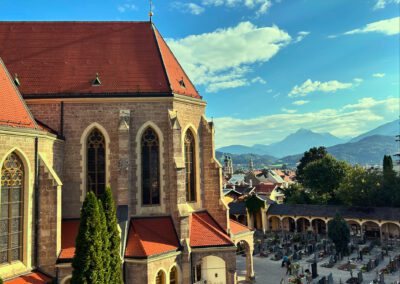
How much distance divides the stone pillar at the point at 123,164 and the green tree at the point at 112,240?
2.70m

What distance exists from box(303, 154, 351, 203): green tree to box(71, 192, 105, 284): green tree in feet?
153

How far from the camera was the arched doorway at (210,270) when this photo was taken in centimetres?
2148

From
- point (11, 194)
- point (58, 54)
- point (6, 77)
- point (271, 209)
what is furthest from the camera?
point (271, 209)

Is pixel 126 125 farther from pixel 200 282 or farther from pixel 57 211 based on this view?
pixel 200 282

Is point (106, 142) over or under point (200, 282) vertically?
over

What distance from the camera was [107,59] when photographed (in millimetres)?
22578

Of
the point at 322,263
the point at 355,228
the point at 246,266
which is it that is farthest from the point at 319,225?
the point at 246,266

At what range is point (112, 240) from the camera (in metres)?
16.8

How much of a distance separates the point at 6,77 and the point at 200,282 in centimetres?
1598

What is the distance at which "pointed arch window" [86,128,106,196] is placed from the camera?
20.7m

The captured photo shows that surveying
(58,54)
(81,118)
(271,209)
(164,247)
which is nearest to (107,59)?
(58,54)

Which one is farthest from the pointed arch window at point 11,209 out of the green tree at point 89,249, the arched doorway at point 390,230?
the arched doorway at point 390,230

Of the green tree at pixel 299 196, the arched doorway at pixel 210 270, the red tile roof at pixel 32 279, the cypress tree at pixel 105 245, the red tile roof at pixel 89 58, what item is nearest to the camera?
the red tile roof at pixel 32 279

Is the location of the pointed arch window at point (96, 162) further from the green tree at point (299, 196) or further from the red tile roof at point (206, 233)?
the green tree at point (299, 196)
